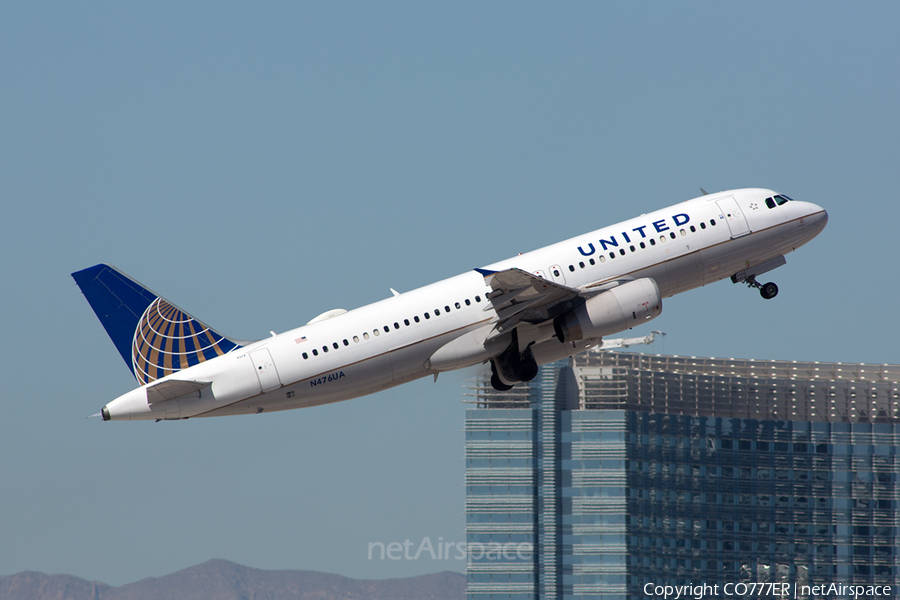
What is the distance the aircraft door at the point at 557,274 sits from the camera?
58.1 meters

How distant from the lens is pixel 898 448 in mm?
172000

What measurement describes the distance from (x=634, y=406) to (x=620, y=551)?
2554 cm

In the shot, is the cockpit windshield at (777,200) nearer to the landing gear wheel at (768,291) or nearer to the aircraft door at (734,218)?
the aircraft door at (734,218)

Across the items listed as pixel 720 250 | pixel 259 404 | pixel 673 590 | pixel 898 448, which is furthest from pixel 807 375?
pixel 259 404

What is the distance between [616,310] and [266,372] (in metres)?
15.6

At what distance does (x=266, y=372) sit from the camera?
182 feet

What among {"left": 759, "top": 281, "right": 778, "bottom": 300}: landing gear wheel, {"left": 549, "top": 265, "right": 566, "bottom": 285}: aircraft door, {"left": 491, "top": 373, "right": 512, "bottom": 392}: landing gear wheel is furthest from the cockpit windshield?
{"left": 491, "top": 373, "right": 512, "bottom": 392}: landing gear wheel

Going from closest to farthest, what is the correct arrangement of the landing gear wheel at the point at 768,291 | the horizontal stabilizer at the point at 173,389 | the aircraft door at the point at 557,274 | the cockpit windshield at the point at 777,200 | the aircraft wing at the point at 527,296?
1. the horizontal stabilizer at the point at 173,389
2. the aircraft wing at the point at 527,296
3. the aircraft door at the point at 557,274
4. the cockpit windshield at the point at 777,200
5. the landing gear wheel at the point at 768,291

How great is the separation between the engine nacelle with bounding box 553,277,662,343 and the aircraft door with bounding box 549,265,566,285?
1.49 m

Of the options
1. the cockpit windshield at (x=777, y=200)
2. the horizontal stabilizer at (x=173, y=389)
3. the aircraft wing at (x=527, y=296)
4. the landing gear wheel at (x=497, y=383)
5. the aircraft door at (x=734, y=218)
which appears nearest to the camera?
the horizontal stabilizer at (x=173, y=389)

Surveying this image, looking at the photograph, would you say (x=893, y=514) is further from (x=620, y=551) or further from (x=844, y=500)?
(x=620, y=551)

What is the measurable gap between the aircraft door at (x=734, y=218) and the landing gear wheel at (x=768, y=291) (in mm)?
4018

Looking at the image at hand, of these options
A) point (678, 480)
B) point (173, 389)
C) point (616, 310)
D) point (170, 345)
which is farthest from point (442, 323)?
point (678, 480)

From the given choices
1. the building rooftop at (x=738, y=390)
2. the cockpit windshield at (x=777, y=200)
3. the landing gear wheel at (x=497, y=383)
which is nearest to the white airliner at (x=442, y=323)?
the landing gear wheel at (x=497, y=383)
